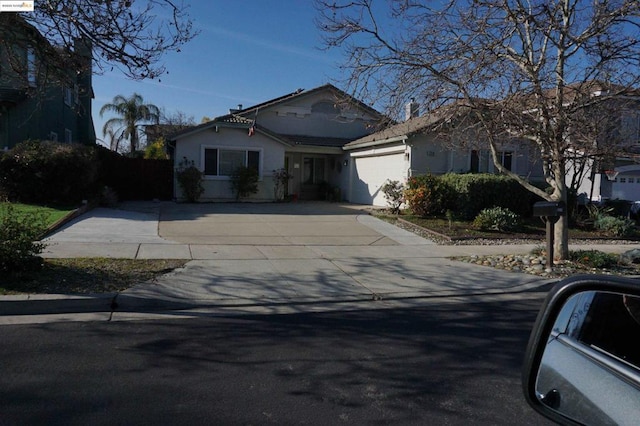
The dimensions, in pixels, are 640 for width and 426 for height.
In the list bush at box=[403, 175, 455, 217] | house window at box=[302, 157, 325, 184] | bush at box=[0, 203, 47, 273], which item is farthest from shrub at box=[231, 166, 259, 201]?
bush at box=[0, 203, 47, 273]

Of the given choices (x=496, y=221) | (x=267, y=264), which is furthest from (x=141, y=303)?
(x=496, y=221)

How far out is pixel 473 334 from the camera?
5.96 m

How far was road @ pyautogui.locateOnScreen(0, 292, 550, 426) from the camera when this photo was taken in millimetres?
3820

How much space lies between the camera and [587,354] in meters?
1.76

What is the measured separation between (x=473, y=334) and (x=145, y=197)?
726 inches

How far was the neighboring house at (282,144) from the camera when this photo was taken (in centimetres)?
2112

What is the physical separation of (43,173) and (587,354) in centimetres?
1598

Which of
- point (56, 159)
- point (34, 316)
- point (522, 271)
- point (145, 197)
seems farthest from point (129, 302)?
point (145, 197)

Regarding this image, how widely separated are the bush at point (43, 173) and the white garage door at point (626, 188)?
2055 centimetres

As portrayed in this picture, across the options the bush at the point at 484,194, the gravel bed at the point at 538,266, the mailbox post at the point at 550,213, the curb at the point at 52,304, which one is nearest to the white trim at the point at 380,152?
the bush at the point at 484,194

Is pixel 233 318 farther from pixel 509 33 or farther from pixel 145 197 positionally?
pixel 145 197

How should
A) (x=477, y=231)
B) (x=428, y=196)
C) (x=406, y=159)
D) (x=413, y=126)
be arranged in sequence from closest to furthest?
(x=477, y=231), (x=428, y=196), (x=413, y=126), (x=406, y=159)

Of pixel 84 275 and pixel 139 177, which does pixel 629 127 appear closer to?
pixel 84 275

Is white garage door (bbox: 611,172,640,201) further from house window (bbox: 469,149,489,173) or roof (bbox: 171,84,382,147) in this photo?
roof (bbox: 171,84,382,147)
